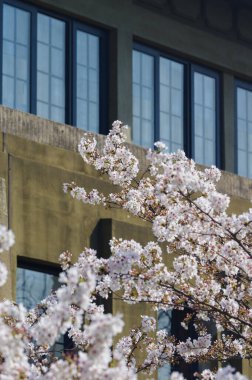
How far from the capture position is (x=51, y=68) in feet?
81.6

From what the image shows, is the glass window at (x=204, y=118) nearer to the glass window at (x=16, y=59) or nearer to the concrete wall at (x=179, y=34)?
the concrete wall at (x=179, y=34)

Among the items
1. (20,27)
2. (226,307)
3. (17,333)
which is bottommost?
(17,333)

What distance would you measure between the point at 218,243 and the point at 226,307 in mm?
704

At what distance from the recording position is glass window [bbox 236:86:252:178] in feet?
94.9

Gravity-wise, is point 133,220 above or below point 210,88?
below

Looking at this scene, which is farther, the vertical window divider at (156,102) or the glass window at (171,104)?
the glass window at (171,104)

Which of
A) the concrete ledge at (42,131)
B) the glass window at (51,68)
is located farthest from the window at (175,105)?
the concrete ledge at (42,131)

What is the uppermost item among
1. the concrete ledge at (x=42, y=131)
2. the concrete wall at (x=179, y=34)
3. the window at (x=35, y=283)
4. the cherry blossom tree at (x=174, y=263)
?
the concrete wall at (x=179, y=34)

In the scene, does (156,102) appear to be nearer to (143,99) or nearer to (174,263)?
(143,99)

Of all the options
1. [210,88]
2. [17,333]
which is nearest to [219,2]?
[210,88]

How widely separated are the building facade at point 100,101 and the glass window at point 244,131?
3cm

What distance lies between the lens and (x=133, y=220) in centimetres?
2328

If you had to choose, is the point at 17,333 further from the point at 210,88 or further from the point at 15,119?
the point at 210,88

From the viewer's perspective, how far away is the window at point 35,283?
2117 centimetres
